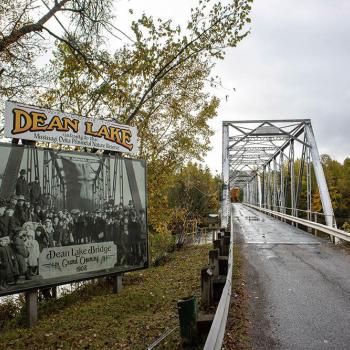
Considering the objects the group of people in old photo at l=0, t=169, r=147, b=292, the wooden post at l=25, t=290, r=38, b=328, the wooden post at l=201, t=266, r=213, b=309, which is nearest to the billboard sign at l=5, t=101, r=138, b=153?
Answer: the group of people in old photo at l=0, t=169, r=147, b=292

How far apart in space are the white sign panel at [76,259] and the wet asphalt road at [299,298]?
10.8 ft

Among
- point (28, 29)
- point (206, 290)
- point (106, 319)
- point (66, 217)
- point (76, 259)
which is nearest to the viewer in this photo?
point (206, 290)

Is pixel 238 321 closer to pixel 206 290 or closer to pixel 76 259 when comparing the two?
pixel 206 290

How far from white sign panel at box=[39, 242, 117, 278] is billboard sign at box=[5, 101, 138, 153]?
2.31m

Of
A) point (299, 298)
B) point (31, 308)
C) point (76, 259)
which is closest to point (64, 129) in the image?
point (76, 259)

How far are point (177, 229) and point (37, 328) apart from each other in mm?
16737

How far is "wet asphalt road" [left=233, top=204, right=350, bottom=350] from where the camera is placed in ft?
15.6

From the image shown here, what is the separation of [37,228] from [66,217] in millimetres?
687

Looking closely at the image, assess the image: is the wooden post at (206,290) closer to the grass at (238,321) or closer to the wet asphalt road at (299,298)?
the grass at (238,321)

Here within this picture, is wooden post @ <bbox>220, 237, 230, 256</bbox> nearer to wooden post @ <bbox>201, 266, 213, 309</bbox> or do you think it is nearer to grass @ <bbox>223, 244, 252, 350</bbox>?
grass @ <bbox>223, 244, 252, 350</bbox>

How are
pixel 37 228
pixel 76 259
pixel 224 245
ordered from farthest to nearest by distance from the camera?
1. pixel 224 245
2. pixel 76 259
3. pixel 37 228

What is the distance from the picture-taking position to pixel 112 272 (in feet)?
27.9

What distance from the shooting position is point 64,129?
7758 mm

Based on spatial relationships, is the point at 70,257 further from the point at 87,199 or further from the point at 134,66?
the point at 134,66
